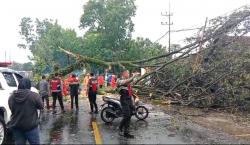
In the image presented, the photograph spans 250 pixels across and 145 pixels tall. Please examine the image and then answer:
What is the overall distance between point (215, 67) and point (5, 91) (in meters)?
10.7

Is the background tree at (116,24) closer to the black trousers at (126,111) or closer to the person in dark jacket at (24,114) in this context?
the black trousers at (126,111)

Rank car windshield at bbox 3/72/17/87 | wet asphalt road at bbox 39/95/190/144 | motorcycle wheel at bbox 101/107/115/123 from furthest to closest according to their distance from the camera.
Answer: motorcycle wheel at bbox 101/107/115/123
car windshield at bbox 3/72/17/87
wet asphalt road at bbox 39/95/190/144

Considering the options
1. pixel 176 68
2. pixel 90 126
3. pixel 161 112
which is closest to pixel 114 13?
pixel 176 68

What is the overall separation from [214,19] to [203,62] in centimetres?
203

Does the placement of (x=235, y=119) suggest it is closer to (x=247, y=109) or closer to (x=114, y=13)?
(x=247, y=109)

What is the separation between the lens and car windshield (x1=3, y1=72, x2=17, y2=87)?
1111cm

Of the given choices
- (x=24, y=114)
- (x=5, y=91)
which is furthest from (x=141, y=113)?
(x=24, y=114)

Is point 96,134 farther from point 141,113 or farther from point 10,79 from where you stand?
point 141,113

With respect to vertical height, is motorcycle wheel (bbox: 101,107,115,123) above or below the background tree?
below

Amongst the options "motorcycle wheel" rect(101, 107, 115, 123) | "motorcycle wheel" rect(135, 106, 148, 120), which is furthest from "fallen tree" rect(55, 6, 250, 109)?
"motorcycle wheel" rect(101, 107, 115, 123)

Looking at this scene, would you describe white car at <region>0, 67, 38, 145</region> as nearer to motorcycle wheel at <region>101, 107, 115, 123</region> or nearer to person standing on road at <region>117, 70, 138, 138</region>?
person standing on road at <region>117, 70, 138, 138</region>

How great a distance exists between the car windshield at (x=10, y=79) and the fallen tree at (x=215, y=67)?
9.60m

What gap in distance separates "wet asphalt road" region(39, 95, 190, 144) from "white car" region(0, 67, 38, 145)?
112cm

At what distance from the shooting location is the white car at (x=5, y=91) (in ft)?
31.8
